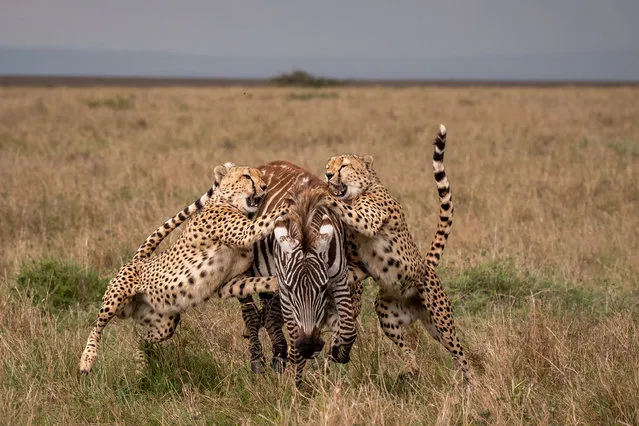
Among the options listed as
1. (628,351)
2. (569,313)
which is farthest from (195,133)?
(628,351)

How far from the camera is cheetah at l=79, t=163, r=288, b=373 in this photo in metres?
4.37

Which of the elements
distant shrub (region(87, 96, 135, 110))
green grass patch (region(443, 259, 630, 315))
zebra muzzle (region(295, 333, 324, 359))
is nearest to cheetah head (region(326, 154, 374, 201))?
zebra muzzle (region(295, 333, 324, 359))

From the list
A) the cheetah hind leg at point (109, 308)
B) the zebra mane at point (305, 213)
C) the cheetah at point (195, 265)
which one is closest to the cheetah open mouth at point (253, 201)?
the cheetah at point (195, 265)

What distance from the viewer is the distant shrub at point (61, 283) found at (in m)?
6.44

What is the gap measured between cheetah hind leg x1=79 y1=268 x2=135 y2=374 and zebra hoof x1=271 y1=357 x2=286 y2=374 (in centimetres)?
88

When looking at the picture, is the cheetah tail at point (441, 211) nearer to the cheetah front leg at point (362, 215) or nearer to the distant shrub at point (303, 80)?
the cheetah front leg at point (362, 215)

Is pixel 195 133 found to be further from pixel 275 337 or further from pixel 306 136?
pixel 275 337

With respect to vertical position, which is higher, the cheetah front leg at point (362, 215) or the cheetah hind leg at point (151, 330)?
the cheetah front leg at point (362, 215)

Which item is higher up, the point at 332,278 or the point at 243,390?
the point at 332,278

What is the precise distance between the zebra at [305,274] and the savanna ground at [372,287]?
247mm

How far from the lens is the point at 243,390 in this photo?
446 centimetres

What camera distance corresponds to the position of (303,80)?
53719mm

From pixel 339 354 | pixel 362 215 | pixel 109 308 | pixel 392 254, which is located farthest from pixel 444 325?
pixel 109 308

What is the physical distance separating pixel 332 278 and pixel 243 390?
0.82 m
